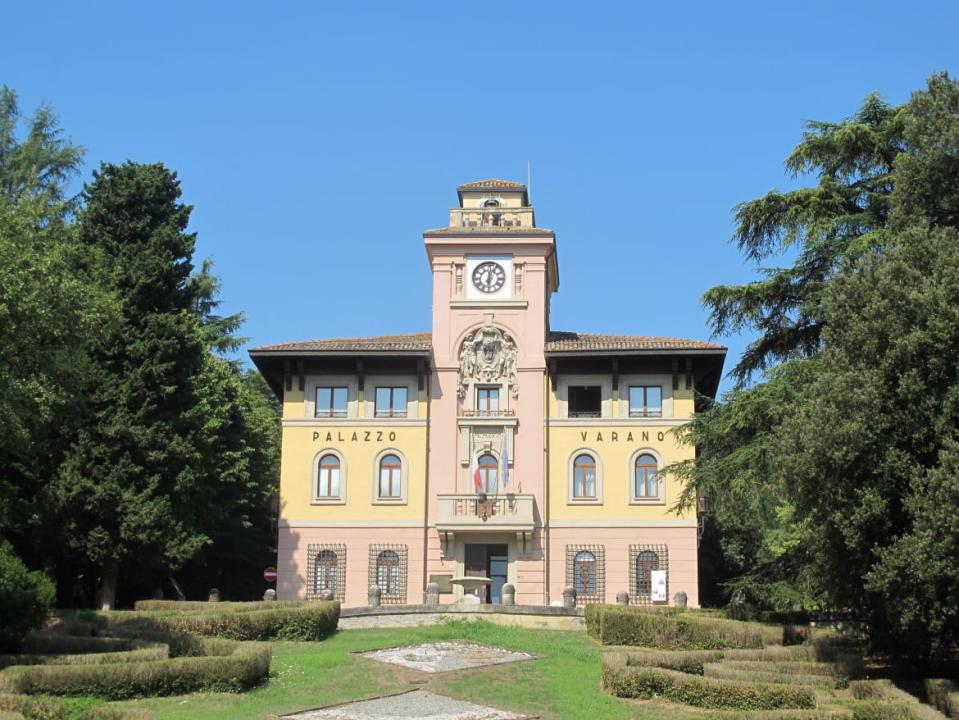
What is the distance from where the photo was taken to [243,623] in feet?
93.9

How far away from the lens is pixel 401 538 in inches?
1702

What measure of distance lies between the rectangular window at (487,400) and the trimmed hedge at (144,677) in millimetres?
22235

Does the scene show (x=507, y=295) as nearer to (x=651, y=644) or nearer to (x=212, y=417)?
(x=212, y=417)

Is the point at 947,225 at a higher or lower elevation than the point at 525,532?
higher

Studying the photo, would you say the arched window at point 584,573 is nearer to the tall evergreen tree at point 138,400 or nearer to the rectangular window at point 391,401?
the rectangular window at point 391,401

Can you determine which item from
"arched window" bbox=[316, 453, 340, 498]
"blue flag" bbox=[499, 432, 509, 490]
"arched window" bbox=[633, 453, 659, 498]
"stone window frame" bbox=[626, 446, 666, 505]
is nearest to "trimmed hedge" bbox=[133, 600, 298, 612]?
"arched window" bbox=[316, 453, 340, 498]

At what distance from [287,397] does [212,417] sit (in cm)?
329

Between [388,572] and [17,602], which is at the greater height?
[388,572]

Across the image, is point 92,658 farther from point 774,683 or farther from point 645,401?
point 645,401

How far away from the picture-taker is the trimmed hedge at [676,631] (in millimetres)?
26609

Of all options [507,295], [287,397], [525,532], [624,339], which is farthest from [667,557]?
[287,397]

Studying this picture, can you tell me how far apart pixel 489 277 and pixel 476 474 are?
7747 millimetres

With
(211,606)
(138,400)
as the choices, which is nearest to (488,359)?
(138,400)

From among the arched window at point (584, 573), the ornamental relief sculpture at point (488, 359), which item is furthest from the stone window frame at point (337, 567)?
the arched window at point (584, 573)
